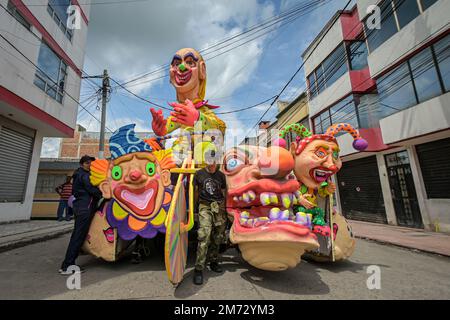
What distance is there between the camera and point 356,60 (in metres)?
9.84

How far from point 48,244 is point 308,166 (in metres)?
5.76

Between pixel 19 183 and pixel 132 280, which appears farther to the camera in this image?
pixel 19 183

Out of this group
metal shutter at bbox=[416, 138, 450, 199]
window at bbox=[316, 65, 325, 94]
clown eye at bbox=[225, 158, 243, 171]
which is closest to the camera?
clown eye at bbox=[225, 158, 243, 171]

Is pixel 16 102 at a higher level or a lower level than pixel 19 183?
higher

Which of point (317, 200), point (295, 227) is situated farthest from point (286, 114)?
point (295, 227)

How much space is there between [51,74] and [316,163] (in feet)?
32.7

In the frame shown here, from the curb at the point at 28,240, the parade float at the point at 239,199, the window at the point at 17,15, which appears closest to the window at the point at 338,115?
the parade float at the point at 239,199

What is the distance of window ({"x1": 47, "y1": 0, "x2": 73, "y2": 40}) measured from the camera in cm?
816

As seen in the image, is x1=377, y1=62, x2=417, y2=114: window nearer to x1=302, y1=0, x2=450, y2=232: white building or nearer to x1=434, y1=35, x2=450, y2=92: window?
x1=302, y1=0, x2=450, y2=232: white building

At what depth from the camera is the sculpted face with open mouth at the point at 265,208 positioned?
7.13 feet

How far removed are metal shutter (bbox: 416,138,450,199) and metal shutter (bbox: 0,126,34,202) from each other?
14.2m

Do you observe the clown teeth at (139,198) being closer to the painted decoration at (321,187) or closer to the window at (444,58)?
the painted decoration at (321,187)

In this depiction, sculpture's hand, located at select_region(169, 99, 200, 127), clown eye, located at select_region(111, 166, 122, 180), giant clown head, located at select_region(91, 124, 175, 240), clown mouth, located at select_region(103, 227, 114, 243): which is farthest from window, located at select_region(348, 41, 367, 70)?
clown mouth, located at select_region(103, 227, 114, 243)
